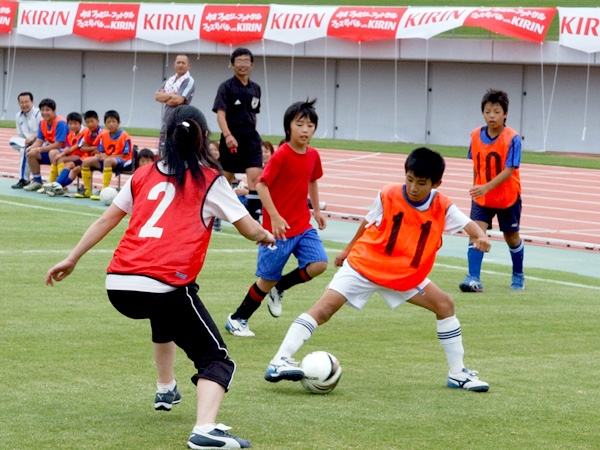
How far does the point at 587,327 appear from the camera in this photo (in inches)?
372

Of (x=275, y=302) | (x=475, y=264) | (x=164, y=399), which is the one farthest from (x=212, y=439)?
(x=475, y=264)

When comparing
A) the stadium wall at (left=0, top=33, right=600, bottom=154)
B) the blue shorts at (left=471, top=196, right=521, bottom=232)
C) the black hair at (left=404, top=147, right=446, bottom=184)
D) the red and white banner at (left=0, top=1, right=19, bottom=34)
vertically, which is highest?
the red and white banner at (left=0, top=1, right=19, bottom=34)

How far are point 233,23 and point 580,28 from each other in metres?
11.2

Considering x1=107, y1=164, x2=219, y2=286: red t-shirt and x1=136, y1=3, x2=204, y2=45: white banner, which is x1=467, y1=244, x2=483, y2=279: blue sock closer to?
x1=107, y1=164, x2=219, y2=286: red t-shirt

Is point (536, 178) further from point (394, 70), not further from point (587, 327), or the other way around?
point (587, 327)

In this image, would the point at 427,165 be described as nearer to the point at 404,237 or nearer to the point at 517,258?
the point at 404,237

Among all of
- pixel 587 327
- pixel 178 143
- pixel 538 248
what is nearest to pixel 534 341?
pixel 587 327

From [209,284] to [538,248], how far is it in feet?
19.0

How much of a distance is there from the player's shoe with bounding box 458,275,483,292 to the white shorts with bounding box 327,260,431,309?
4.32m

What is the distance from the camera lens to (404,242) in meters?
6.89

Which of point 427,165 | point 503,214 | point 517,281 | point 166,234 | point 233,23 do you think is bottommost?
point 517,281

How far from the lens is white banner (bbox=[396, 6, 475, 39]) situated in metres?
32.2

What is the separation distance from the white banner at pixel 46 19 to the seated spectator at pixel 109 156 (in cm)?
2021

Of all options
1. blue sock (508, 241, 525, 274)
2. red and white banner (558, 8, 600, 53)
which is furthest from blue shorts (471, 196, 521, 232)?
red and white banner (558, 8, 600, 53)
